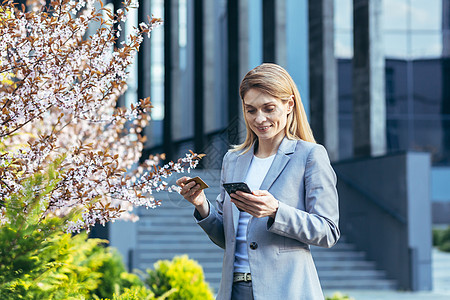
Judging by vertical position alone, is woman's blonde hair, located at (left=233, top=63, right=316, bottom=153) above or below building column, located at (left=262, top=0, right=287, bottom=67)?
below

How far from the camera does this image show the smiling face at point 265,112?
297cm

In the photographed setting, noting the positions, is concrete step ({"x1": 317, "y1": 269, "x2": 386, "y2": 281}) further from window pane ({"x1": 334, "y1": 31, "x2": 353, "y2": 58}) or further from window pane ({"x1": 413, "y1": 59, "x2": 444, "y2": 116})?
window pane ({"x1": 413, "y1": 59, "x2": 444, "y2": 116})

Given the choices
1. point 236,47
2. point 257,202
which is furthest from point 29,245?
point 236,47

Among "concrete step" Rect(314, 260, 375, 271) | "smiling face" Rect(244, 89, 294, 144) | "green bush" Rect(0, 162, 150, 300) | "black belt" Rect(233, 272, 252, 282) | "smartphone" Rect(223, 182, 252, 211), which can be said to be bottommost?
"concrete step" Rect(314, 260, 375, 271)

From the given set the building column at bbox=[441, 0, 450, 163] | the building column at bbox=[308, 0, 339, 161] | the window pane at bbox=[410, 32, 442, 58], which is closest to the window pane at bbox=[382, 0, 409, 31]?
the window pane at bbox=[410, 32, 442, 58]

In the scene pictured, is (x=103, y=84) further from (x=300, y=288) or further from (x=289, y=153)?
(x=300, y=288)

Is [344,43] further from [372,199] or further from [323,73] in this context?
[372,199]

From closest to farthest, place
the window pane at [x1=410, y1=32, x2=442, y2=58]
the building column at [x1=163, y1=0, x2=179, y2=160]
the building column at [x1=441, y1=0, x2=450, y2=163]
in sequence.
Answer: the building column at [x1=163, y1=0, x2=179, y2=160]
the building column at [x1=441, y1=0, x2=450, y2=163]
the window pane at [x1=410, y1=32, x2=442, y2=58]

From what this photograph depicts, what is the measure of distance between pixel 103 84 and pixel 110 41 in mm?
245

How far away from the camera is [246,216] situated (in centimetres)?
303

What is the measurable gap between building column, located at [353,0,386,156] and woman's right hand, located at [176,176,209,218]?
11.2 metres

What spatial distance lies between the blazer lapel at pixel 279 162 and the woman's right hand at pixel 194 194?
11.0 inches

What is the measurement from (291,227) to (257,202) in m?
0.20

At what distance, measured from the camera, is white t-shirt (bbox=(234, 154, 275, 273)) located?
117 inches
